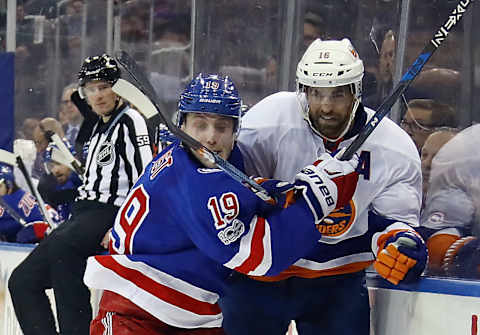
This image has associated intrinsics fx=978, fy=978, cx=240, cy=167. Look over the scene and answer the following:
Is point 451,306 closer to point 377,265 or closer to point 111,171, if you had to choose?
point 377,265

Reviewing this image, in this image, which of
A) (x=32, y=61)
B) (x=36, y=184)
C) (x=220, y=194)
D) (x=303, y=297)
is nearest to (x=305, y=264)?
(x=303, y=297)

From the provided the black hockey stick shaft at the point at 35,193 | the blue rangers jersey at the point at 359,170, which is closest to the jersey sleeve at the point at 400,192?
the blue rangers jersey at the point at 359,170

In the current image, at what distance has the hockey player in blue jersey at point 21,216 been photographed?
4.32 meters

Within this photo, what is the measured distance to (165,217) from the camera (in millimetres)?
2215

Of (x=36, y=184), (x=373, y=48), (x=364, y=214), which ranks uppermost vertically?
(x=373, y=48)

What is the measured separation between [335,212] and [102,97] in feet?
4.35

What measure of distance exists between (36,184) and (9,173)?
0.17m

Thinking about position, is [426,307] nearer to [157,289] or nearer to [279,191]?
[279,191]

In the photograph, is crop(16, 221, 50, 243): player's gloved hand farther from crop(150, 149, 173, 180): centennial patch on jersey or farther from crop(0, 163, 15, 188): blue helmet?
crop(150, 149, 173, 180): centennial patch on jersey

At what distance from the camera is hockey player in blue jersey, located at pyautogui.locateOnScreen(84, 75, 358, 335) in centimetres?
213

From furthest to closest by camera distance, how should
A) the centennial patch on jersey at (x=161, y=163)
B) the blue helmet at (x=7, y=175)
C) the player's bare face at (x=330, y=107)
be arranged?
1. the blue helmet at (x=7, y=175)
2. the player's bare face at (x=330, y=107)
3. the centennial patch on jersey at (x=161, y=163)

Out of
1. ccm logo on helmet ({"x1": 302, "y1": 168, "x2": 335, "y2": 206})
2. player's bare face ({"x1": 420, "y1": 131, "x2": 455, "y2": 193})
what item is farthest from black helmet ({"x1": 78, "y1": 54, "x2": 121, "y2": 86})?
ccm logo on helmet ({"x1": 302, "y1": 168, "x2": 335, "y2": 206})

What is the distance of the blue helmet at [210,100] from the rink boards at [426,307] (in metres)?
0.57

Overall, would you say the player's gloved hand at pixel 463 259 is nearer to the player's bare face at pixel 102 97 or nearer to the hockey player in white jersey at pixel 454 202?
the hockey player in white jersey at pixel 454 202
